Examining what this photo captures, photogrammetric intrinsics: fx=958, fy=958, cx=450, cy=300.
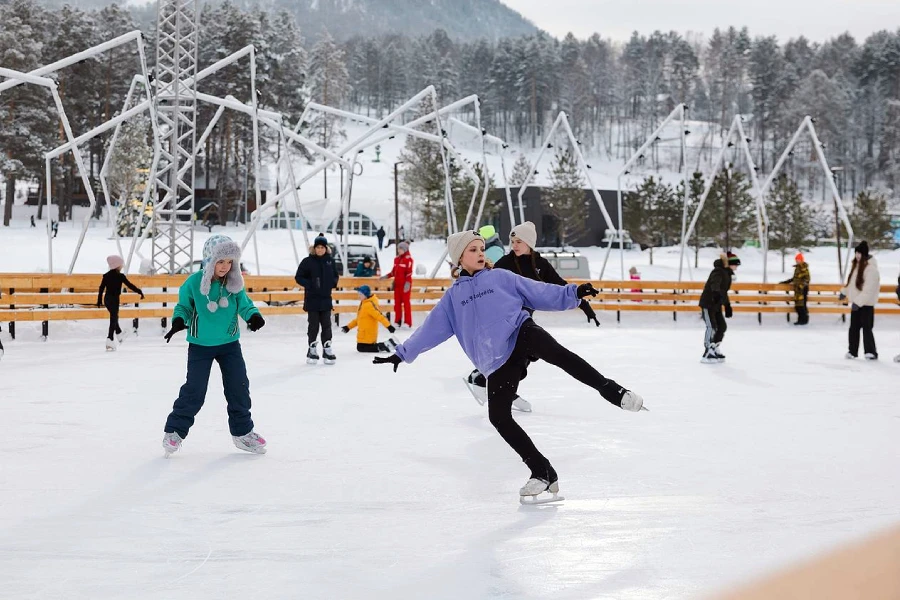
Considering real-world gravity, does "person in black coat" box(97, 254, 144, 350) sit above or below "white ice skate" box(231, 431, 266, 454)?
above

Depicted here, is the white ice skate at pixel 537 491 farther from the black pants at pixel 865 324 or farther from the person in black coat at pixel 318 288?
the black pants at pixel 865 324

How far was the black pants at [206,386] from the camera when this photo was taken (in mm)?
5828

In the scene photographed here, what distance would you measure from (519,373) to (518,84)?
10495 cm

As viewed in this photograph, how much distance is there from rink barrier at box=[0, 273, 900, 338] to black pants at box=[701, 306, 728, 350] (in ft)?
24.1

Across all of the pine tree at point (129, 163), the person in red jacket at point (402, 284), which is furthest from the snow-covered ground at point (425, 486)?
the pine tree at point (129, 163)

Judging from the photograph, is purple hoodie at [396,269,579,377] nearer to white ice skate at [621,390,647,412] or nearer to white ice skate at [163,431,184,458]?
white ice skate at [621,390,647,412]

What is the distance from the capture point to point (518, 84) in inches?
4193

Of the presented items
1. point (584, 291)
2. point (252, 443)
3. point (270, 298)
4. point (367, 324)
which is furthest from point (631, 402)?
point (270, 298)

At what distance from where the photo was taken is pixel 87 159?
71125 mm

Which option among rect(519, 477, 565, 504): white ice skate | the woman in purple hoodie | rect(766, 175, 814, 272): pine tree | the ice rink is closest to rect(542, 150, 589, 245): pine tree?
rect(766, 175, 814, 272): pine tree

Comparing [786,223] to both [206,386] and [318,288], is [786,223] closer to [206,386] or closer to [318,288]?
[318,288]

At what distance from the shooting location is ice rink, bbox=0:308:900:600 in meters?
3.37

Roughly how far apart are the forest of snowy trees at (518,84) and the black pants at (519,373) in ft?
161

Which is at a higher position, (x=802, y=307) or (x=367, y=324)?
(x=367, y=324)
